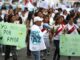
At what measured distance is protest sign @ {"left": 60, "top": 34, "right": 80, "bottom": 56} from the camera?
1291 centimetres

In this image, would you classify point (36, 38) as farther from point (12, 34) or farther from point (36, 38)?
point (12, 34)

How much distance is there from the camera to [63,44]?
13.0 metres

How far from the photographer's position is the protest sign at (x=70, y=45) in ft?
42.3

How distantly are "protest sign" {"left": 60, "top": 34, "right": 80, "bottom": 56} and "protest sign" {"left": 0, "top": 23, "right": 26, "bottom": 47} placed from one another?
4.30 ft

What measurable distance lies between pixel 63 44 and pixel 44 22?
1575 mm

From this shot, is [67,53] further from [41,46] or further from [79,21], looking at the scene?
[79,21]

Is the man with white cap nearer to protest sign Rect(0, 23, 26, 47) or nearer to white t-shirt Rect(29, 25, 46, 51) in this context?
white t-shirt Rect(29, 25, 46, 51)

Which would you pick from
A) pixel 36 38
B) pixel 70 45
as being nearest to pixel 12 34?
pixel 36 38

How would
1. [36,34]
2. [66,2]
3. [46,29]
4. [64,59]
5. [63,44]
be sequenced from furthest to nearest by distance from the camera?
[66,2]
[64,59]
[46,29]
[63,44]
[36,34]

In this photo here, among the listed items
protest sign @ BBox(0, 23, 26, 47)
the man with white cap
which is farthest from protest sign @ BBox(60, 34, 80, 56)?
protest sign @ BBox(0, 23, 26, 47)

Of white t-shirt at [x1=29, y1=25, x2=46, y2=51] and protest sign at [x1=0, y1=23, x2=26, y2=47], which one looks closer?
white t-shirt at [x1=29, y1=25, x2=46, y2=51]

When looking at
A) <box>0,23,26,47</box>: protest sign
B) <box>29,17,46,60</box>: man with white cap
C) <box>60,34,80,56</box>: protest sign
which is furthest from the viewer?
<box>0,23,26,47</box>: protest sign

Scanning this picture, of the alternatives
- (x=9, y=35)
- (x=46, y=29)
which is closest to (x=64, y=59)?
(x=46, y=29)

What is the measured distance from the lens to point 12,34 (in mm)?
13422
